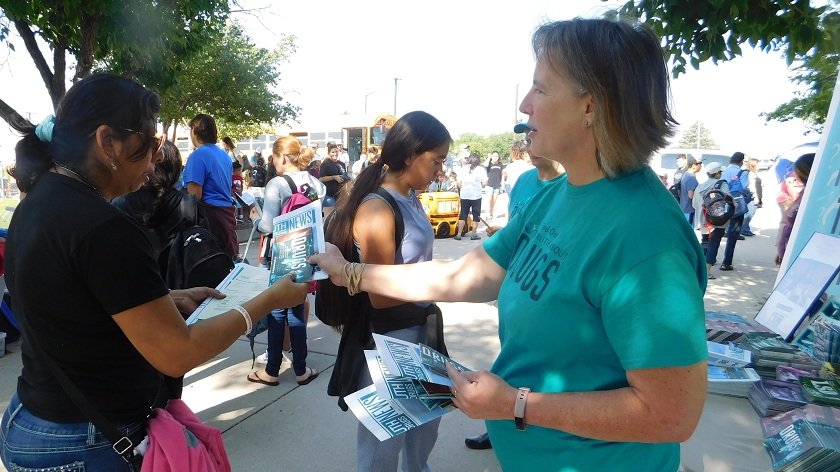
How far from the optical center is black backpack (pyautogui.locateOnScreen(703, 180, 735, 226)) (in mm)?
7750

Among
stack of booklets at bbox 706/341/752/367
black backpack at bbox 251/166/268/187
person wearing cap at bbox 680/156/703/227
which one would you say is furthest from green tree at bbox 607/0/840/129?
black backpack at bbox 251/166/268/187

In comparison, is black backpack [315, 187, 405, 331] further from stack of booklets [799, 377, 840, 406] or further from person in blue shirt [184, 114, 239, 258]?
person in blue shirt [184, 114, 239, 258]

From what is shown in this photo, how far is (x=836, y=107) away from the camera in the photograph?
3.51 meters

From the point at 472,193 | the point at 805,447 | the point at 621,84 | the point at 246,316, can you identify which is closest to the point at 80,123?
the point at 246,316

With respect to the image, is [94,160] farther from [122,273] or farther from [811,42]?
[811,42]

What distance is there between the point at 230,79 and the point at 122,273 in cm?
1677

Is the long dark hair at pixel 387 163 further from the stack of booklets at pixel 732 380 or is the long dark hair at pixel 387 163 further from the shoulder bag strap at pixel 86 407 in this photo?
the stack of booklets at pixel 732 380

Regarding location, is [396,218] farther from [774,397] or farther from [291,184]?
[291,184]

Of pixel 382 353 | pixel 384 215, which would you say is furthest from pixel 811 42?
pixel 382 353

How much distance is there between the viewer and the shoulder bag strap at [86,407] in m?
1.31

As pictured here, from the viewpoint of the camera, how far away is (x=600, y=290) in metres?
1.04

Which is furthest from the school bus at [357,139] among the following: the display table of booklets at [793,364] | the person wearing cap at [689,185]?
the display table of booklets at [793,364]

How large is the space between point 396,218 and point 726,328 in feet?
5.70

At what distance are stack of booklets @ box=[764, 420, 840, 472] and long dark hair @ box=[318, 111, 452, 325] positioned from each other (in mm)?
1657
